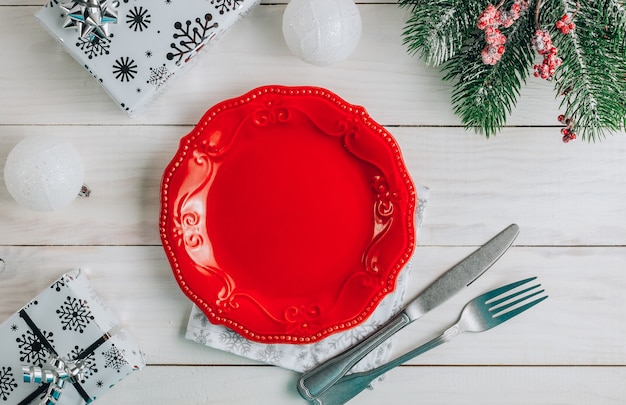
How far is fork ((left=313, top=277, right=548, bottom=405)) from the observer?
0.76 metres

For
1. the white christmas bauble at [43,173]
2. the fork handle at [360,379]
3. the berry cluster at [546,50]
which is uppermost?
the berry cluster at [546,50]

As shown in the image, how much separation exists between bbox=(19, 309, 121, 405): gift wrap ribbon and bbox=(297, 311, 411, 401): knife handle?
0.26 metres

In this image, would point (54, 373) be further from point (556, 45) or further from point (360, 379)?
point (556, 45)

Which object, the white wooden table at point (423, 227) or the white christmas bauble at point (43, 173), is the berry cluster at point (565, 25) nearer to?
the white wooden table at point (423, 227)

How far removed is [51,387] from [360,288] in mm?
395

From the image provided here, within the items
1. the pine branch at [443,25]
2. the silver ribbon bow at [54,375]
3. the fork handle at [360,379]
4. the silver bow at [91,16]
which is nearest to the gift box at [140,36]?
the silver bow at [91,16]

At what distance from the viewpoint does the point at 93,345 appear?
717 mm

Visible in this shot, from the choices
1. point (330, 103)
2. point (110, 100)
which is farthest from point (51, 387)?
point (330, 103)

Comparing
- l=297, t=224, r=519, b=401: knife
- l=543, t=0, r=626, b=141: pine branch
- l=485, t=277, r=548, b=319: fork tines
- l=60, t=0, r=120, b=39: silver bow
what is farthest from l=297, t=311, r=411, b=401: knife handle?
l=60, t=0, r=120, b=39: silver bow

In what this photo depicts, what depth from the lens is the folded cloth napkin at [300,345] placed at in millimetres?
768

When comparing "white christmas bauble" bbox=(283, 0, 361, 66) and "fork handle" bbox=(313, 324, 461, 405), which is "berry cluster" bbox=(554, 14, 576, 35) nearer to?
"white christmas bauble" bbox=(283, 0, 361, 66)

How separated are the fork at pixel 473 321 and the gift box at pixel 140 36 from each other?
455mm

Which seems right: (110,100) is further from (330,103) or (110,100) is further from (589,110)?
(589,110)

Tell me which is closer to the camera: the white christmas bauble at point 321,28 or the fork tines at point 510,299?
the white christmas bauble at point 321,28
